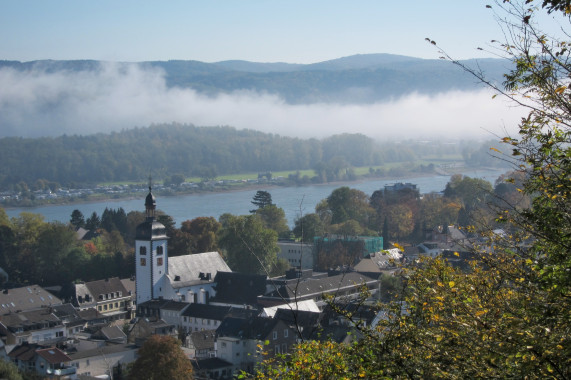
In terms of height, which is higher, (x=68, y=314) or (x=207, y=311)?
(x=207, y=311)

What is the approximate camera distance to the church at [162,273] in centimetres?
2552

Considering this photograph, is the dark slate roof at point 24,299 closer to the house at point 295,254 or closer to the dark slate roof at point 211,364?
the dark slate roof at point 211,364

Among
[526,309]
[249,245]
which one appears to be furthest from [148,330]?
[526,309]

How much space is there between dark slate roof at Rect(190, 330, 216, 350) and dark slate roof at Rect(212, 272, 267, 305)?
3.73 meters

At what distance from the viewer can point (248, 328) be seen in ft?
60.3

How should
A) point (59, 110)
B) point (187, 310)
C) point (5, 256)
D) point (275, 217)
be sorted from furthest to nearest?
point (59, 110) → point (275, 217) → point (5, 256) → point (187, 310)

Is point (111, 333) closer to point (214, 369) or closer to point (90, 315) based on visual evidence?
point (214, 369)

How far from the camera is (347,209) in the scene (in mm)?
44375

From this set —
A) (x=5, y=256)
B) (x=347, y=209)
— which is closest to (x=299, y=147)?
(x=347, y=209)

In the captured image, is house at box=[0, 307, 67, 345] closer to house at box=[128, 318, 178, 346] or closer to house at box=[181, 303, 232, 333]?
house at box=[128, 318, 178, 346]

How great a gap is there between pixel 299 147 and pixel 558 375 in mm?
127405

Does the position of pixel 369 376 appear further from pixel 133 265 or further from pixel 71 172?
pixel 71 172

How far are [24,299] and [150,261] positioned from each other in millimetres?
3844

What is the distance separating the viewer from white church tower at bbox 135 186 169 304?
25.5 m
